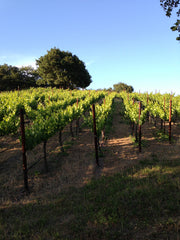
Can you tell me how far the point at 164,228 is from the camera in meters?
4.11

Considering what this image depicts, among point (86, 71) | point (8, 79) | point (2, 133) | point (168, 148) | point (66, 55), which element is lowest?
point (168, 148)

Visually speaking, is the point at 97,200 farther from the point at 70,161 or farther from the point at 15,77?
the point at 15,77

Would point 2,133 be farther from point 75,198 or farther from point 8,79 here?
point 8,79

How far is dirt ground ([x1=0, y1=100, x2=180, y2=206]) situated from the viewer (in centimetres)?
716

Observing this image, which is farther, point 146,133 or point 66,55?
point 66,55

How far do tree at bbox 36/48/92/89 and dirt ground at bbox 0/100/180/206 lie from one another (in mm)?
32961

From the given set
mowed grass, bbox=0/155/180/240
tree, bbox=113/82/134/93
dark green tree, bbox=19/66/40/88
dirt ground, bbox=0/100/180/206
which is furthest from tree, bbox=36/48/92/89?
tree, bbox=113/82/134/93

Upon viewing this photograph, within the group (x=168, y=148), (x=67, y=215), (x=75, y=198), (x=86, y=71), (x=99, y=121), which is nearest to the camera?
(x=67, y=215)

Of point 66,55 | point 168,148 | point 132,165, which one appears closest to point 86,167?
point 132,165

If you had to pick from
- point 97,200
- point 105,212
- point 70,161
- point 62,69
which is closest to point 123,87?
point 62,69

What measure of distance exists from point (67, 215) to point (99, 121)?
6.17 metres

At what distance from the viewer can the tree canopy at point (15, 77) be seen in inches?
1758

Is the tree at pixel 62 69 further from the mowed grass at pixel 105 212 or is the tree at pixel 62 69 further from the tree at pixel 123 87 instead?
the tree at pixel 123 87

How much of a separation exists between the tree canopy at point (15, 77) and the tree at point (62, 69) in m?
5.99
